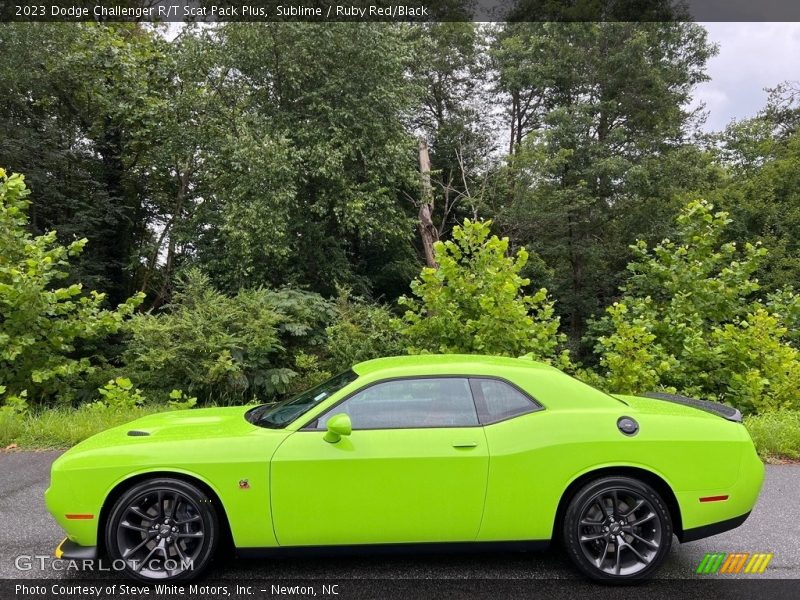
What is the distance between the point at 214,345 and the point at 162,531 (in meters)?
6.29

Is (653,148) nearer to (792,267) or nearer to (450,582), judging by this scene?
(792,267)

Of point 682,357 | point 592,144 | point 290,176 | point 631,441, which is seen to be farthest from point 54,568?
point 592,144

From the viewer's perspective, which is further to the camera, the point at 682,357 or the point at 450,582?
the point at 682,357

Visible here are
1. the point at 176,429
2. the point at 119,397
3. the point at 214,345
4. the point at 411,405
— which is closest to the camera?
the point at 411,405

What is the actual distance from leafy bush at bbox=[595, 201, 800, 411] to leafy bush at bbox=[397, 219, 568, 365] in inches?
40.5

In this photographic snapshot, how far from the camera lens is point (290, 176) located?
1244cm

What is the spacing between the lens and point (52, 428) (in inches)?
240

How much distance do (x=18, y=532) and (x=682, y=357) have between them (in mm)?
8951

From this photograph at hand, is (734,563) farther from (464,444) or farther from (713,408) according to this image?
(464,444)

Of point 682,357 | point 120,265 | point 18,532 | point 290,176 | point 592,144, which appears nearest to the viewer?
point 18,532

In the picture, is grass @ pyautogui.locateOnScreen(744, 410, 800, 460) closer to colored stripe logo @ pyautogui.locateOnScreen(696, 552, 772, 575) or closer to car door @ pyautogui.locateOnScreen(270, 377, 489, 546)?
colored stripe logo @ pyautogui.locateOnScreen(696, 552, 772, 575)

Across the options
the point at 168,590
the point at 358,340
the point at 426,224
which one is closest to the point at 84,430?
the point at 168,590

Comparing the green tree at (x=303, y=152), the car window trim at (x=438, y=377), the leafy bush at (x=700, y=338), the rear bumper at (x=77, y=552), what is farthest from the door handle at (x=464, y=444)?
the green tree at (x=303, y=152)

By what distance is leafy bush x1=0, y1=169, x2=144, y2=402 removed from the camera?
24.8ft
